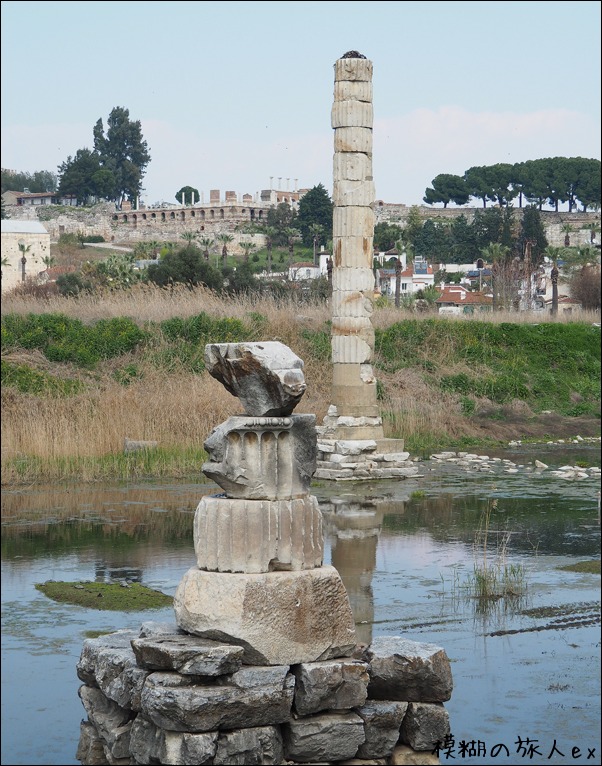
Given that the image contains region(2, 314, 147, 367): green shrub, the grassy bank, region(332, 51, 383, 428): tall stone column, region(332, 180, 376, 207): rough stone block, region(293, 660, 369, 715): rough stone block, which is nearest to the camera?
region(293, 660, 369, 715): rough stone block

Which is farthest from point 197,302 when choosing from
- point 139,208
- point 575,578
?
point 139,208

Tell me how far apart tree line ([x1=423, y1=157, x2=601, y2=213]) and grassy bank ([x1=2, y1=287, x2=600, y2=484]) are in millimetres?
50797

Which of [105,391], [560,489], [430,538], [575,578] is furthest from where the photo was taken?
[105,391]

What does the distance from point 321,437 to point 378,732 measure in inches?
440

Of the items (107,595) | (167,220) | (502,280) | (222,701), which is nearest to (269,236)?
(167,220)

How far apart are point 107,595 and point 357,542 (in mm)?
3150

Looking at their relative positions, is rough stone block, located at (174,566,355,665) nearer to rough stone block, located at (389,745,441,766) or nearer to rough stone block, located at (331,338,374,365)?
rough stone block, located at (389,745,441,766)

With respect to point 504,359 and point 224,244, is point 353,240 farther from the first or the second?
point 224,244

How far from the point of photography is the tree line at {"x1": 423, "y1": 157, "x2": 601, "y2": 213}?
76.4 m

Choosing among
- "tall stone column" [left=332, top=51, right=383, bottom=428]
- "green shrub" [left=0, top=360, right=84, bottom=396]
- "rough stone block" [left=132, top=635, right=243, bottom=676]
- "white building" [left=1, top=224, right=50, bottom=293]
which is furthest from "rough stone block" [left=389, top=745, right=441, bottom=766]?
"white building" [left=1, top=224, right=50, bottom=293]

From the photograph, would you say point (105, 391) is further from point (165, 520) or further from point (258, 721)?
point (258, 721)

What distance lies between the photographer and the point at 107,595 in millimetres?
9359

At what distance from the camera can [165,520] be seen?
1273cm

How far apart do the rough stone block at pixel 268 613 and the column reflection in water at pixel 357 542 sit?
223 cm
